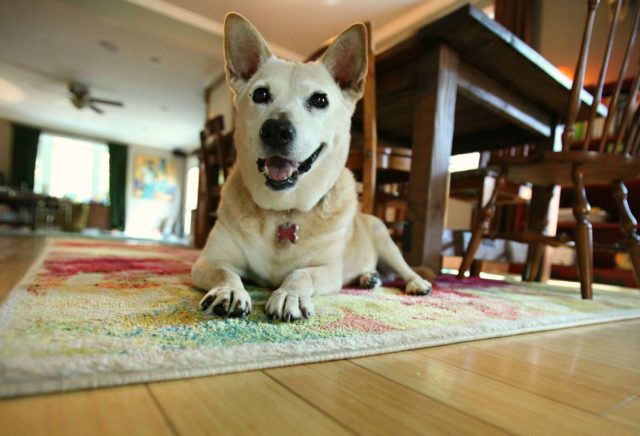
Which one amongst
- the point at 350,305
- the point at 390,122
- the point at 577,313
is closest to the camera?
the point at 350,305

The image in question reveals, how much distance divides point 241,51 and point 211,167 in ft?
8.69


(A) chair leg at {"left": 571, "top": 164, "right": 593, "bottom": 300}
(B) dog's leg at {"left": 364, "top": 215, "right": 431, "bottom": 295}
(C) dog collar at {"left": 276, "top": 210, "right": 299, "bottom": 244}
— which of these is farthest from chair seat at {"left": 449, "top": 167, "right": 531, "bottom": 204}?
(C) dog collar at {"left": 276, "top": 210, "right": 299, "bottom": 244}

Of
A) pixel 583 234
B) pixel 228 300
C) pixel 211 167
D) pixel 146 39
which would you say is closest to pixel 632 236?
pixel 583 234

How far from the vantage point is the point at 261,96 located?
114 centimetres

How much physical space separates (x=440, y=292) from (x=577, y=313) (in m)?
0.46

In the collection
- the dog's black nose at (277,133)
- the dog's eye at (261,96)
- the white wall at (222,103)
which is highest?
the white wall at (222,103)

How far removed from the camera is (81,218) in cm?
896

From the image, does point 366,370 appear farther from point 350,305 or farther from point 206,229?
point 206,229

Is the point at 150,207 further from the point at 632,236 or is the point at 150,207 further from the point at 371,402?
the point at 371,402

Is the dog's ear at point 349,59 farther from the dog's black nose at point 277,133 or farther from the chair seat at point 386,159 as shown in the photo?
the chair seat at point 386,159

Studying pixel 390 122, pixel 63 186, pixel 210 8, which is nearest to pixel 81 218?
pixel 63 186

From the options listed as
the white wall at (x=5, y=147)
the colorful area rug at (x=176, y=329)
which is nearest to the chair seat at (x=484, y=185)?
the colorful area rug at (x=176, y=329)

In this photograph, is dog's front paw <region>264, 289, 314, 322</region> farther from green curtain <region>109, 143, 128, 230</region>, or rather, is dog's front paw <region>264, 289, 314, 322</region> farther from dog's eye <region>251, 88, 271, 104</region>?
green curtain <region>109, 143, 128, 230</region>

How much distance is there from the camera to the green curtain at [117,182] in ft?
37.7
